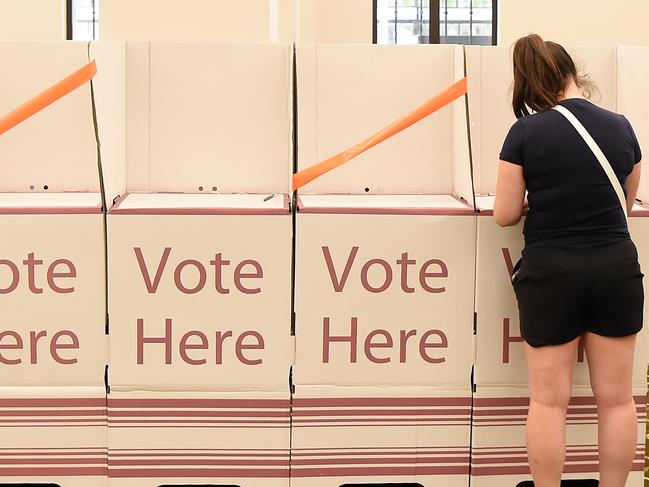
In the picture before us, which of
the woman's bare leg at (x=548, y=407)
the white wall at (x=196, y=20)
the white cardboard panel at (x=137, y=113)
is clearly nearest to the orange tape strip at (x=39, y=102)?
the white cardboard panel at (x=137, y=113)

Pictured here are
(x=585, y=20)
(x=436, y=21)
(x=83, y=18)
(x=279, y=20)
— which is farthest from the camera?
(x=436, y=21)

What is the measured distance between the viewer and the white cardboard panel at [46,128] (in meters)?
2.62

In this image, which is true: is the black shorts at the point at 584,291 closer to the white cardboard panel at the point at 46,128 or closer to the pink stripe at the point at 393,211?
the pink stripe at the point at 393,211

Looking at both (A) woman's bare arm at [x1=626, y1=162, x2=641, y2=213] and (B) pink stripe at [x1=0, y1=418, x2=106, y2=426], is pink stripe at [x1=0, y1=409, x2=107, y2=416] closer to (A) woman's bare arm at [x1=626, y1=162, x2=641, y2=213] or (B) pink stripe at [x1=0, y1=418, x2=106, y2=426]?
(B) pink stripe at [x1=0, y1=418, x2=106, y2=426]

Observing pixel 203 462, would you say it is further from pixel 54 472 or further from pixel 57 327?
pixel 57 327

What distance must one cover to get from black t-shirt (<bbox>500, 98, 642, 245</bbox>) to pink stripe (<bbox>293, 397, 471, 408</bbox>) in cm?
56

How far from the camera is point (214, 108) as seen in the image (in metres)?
2.65

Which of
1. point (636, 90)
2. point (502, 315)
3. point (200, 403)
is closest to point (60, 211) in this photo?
point (200, 403)

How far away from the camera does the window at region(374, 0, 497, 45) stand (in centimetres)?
794

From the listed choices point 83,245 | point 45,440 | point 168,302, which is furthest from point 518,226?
point 45,440

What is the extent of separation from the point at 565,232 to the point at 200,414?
110cm

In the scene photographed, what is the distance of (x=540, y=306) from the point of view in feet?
7.35

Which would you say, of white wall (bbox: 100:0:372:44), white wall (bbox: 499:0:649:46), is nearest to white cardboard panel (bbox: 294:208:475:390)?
white wall (bbox: 100:0:372:44)

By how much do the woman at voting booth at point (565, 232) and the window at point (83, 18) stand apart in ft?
18.8
